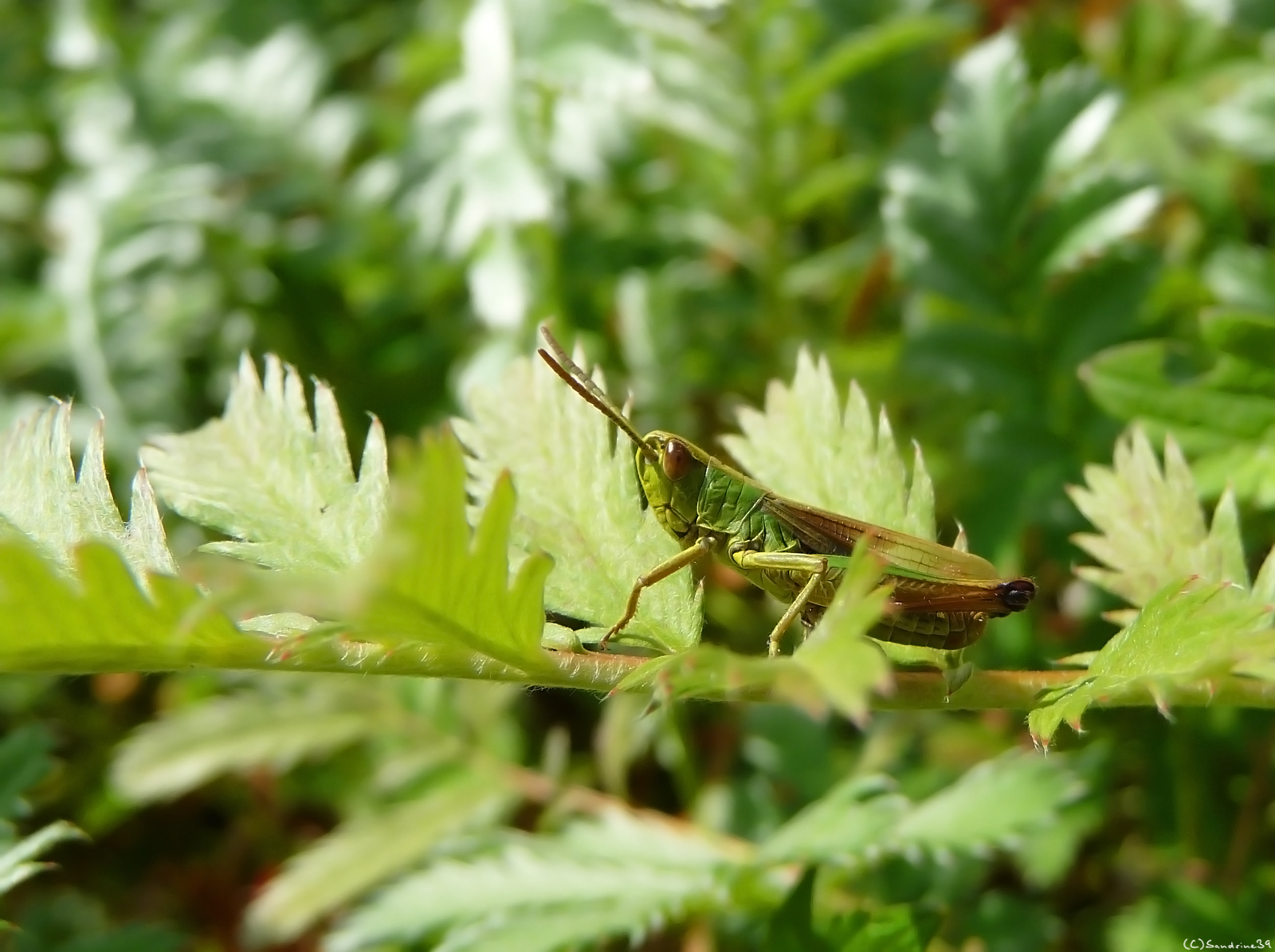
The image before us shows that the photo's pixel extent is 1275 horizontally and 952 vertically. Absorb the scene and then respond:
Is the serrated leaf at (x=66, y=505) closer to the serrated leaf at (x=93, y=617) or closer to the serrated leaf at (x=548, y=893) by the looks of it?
the serrated leaf at (x=93, y=617)

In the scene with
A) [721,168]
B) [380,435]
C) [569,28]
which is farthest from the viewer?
[721,168]

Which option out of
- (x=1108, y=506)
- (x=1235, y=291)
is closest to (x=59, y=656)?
(x=1108, y=506)

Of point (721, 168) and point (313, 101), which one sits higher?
point (313, 101)

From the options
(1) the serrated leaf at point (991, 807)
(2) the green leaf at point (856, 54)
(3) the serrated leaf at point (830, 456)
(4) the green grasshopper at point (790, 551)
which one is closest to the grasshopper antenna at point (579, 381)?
(4) the green grasshopper at point (790, 551)

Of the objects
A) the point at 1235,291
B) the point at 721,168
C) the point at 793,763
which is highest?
the point at 721,168

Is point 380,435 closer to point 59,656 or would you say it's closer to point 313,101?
point 59,656

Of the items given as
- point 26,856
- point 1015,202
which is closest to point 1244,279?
point 1015,202

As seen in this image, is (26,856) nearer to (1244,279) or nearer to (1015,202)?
(1015,202)
